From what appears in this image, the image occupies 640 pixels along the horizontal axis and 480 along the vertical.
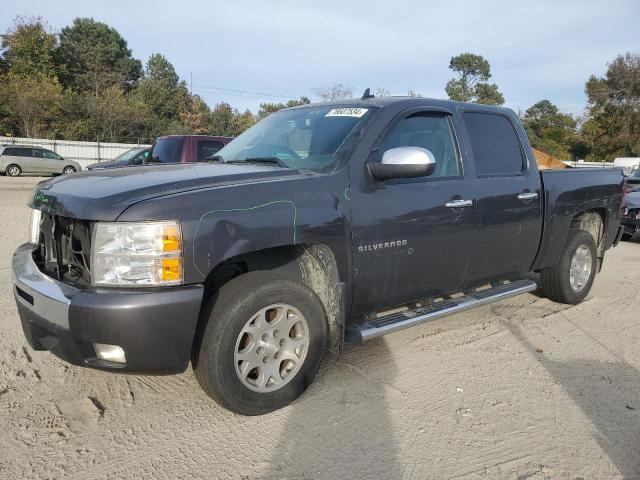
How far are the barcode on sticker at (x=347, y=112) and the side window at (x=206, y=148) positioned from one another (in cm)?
655

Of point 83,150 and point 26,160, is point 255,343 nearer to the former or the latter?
point 26,160

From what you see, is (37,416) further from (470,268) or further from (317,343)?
(470,268)

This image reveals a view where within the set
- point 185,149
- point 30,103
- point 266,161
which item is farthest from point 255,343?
point 30,103

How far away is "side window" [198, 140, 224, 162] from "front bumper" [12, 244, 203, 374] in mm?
7557

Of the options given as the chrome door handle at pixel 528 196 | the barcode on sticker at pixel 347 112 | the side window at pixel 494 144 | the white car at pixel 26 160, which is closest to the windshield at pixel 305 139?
the barcode on sticker at pixel 347 112

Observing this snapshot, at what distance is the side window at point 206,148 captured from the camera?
10.2 m

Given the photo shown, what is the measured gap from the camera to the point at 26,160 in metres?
24.8

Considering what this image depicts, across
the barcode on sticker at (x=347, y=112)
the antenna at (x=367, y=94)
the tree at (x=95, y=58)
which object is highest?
the tree at (x=95, y=58)

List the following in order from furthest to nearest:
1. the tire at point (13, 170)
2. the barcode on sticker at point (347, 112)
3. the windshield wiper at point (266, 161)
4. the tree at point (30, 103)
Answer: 1. the tree at point (30, 103)
2. the tire at point (13, 170)
3. the barcode on sticker at point (347, 112)
4. the windshield wiper at point (266, 161)

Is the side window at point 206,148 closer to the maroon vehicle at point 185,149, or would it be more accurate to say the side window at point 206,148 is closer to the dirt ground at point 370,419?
the maroon vehicle at point 185,149

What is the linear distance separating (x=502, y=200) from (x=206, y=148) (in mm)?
7203

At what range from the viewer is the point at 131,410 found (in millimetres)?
3143

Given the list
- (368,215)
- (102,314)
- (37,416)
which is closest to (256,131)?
(368,215)

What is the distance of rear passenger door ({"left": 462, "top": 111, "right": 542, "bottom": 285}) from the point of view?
13.7 ft
